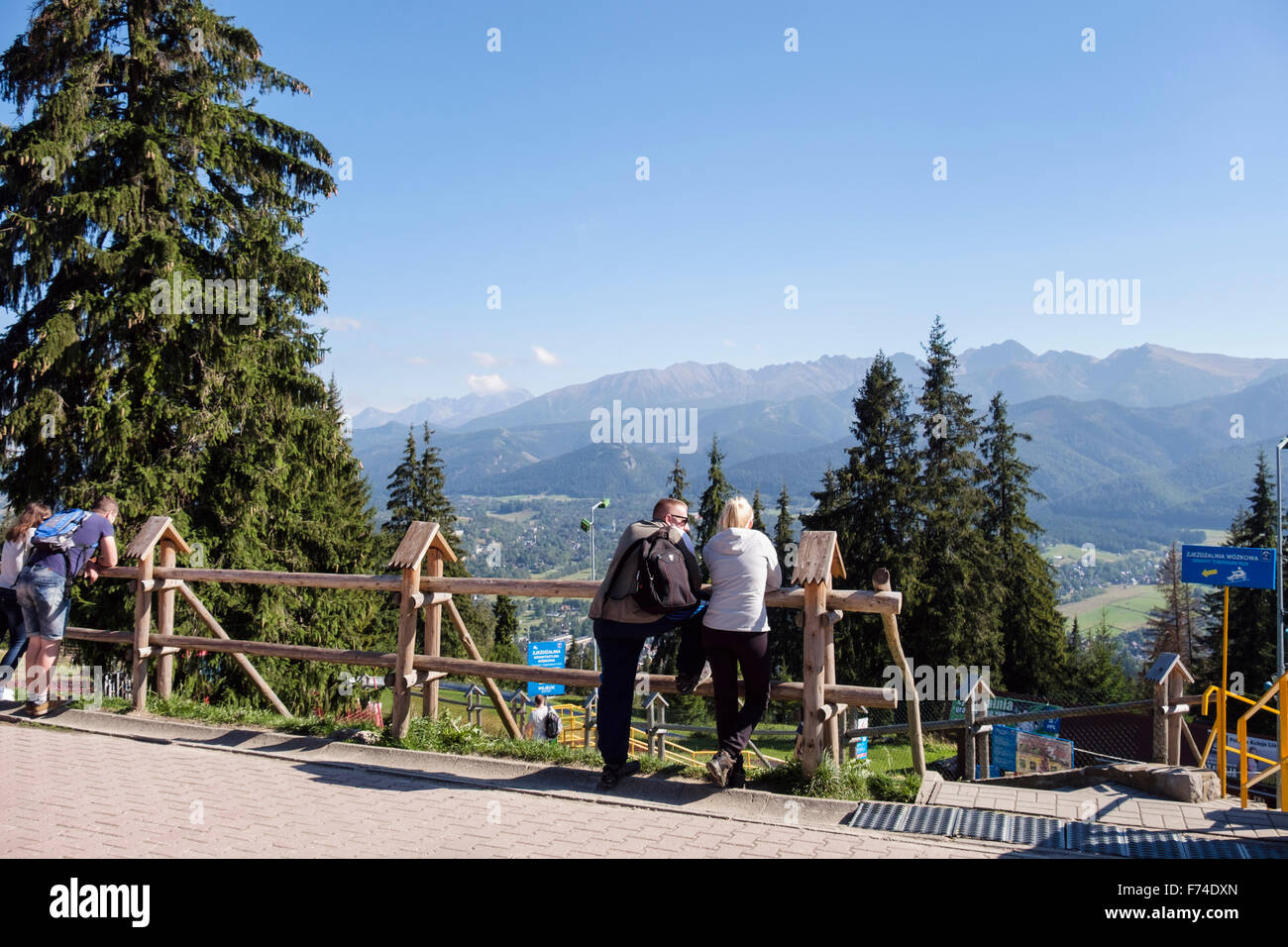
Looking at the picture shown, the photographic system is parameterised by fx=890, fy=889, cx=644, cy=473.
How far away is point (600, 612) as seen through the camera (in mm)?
5684

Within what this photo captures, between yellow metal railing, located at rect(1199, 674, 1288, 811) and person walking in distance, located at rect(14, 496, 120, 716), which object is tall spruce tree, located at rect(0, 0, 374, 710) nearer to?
person walking in distance, located at rect(14, 496, 120, 716)

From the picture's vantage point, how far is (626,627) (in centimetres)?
570

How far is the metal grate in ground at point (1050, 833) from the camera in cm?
475

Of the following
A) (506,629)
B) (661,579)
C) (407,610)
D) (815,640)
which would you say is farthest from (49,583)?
(506,629)

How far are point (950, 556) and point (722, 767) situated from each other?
30415mm

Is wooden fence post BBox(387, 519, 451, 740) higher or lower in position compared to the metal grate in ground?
higher

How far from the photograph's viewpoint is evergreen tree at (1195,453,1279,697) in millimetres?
35625

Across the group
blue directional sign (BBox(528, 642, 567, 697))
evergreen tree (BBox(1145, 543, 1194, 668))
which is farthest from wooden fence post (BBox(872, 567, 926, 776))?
evergreen tree (BBox(1145, 543, 1194, 668))

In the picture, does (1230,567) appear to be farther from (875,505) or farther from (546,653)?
(875,505)

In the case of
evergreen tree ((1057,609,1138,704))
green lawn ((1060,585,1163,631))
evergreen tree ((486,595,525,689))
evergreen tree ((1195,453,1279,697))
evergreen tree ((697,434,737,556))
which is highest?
evergreen tree ((697,434,737,556))

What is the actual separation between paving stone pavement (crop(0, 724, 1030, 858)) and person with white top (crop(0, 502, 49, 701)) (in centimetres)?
210

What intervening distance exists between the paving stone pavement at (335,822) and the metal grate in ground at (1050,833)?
196 mm

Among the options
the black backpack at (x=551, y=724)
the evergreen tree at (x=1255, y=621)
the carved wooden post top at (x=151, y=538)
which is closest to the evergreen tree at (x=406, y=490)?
the black backpack at (x=551, y=724)
